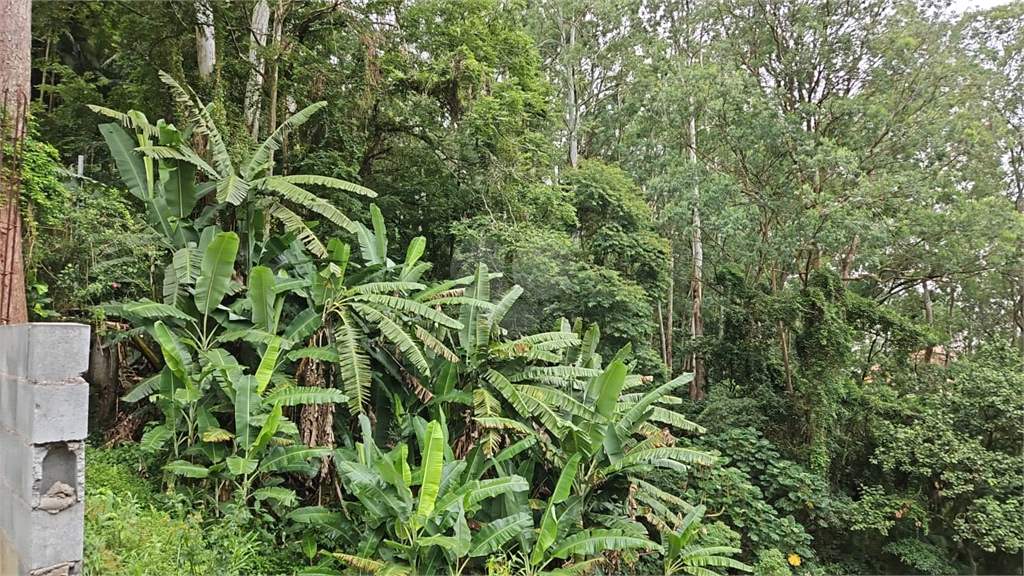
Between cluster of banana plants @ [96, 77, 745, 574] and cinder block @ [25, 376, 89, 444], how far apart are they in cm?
101

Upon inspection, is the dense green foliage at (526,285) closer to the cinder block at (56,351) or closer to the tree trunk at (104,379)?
the tree trunk at (104,379)

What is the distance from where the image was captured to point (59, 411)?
A: 1.85 m

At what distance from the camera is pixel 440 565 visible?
2977 millimetres

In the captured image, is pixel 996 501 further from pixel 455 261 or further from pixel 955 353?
pixel 455 261

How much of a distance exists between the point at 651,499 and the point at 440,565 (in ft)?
5.76

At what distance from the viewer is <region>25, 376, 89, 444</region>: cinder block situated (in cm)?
183

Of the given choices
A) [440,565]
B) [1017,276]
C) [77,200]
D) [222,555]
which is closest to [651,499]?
→ [440,565]

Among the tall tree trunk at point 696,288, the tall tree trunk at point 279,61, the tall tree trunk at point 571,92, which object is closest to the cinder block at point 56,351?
the tall tree trunk at point 279,61

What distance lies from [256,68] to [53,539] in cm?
443

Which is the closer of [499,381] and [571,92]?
[499,381]

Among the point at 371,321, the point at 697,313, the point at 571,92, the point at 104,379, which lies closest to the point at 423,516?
the point at 371,321

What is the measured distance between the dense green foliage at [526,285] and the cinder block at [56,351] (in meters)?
0.87

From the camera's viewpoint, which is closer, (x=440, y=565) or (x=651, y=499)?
(x=440, y=565)

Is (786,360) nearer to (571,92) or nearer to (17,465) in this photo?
(571,92)
